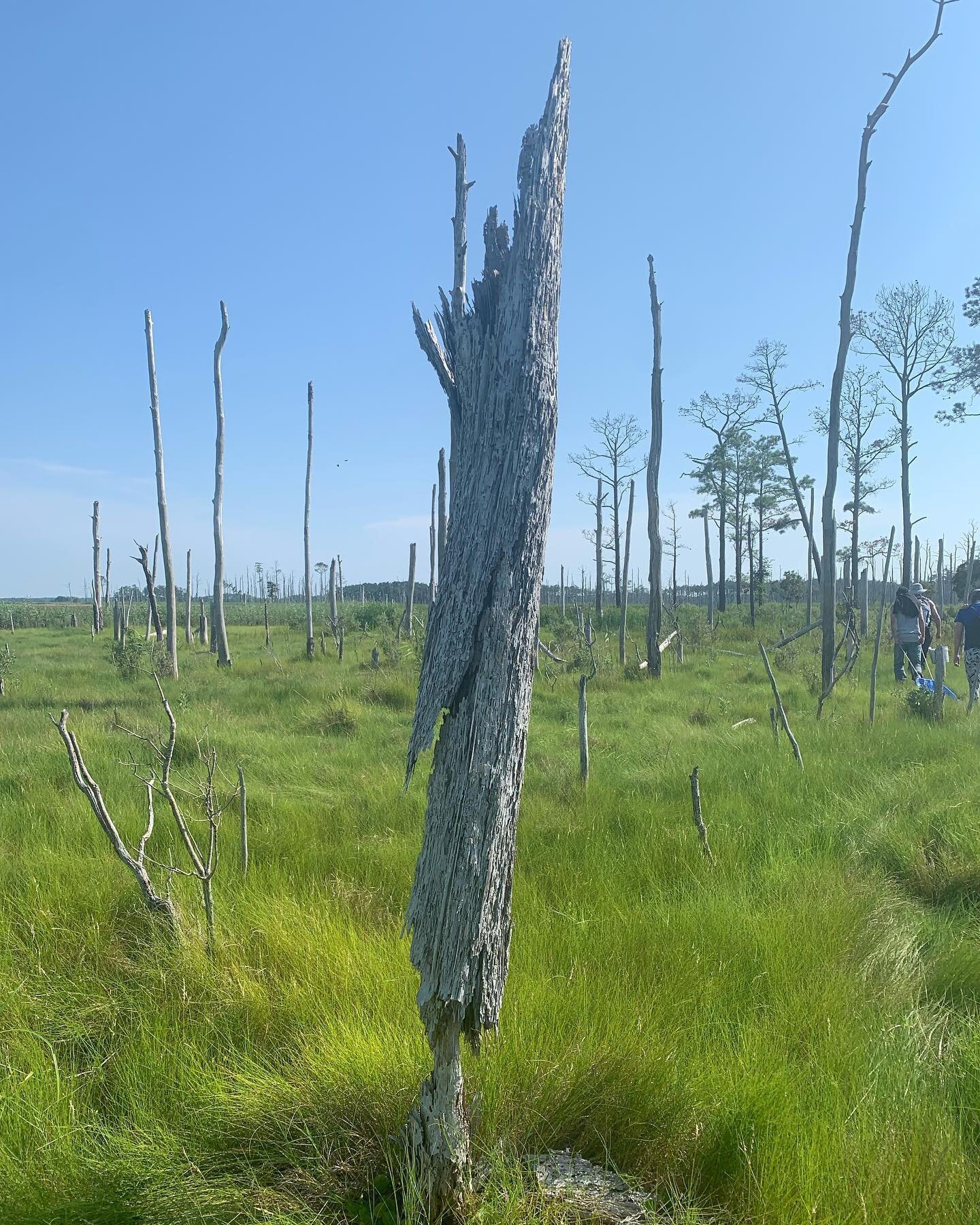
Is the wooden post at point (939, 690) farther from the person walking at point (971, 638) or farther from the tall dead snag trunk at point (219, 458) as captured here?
the tall dead snag trunk at point (219, 458)

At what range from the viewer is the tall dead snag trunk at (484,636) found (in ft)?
5.30

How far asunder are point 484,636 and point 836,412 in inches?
429

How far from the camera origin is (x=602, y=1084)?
212 cm

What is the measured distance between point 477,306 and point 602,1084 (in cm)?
217

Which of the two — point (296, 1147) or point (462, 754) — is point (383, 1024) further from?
point (462, 754)

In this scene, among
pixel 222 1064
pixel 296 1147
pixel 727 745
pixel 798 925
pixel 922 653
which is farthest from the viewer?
pixel 922 653

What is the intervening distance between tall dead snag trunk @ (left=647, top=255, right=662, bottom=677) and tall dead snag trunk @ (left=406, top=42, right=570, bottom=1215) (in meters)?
12.8

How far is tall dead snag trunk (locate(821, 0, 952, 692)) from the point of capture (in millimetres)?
10234

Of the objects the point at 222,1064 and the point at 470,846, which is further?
the point at 222,1064

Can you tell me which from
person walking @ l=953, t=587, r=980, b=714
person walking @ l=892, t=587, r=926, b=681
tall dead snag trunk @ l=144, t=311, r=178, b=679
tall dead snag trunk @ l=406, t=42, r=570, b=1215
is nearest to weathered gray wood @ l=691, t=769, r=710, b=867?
tall dead snag trunk @ l=406, t=42, r=570, b=1215

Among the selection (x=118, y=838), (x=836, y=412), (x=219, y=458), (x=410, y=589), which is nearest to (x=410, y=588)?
(x=410, y=589)

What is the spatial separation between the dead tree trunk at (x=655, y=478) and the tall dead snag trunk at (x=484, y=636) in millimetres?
12810

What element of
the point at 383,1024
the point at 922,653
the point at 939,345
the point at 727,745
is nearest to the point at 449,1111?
the point at 383,1024

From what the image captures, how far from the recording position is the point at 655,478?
15.2 m
